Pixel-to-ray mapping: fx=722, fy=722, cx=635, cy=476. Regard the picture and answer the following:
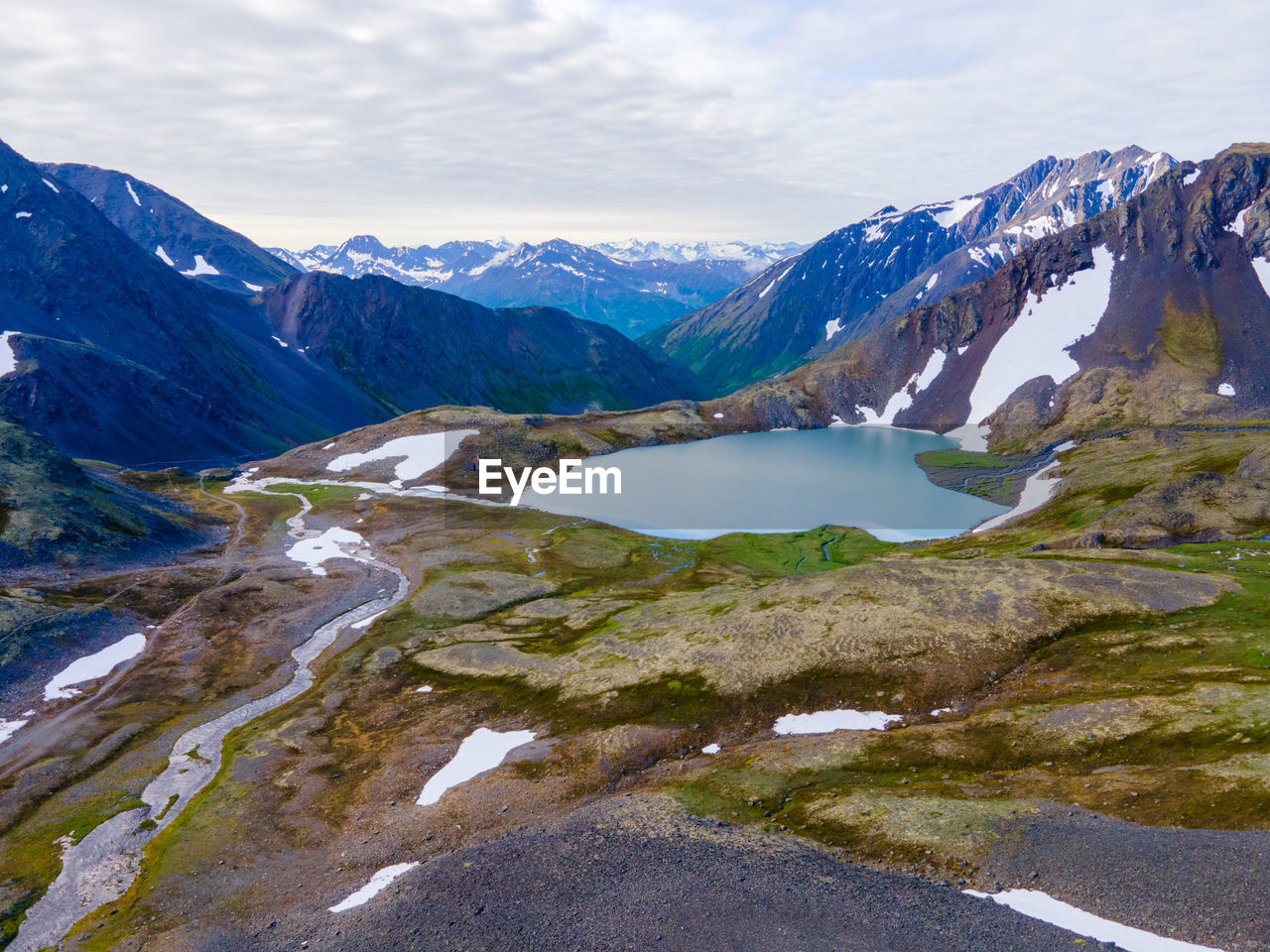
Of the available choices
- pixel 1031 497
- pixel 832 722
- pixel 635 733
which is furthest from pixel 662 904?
pixel 1031 497

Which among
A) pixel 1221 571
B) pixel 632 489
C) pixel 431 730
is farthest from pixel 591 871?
pixel 632 489

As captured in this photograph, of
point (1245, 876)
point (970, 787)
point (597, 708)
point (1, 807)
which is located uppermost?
point (1245, 876)

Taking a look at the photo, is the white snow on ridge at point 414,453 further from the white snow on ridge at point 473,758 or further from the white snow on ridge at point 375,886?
the white snow on ridge at point 375,886

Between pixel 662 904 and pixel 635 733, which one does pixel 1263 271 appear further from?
pixel 662 904

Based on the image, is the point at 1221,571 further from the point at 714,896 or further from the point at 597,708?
the point at 714,896

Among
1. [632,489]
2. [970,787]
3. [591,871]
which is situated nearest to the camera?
[591,871]
